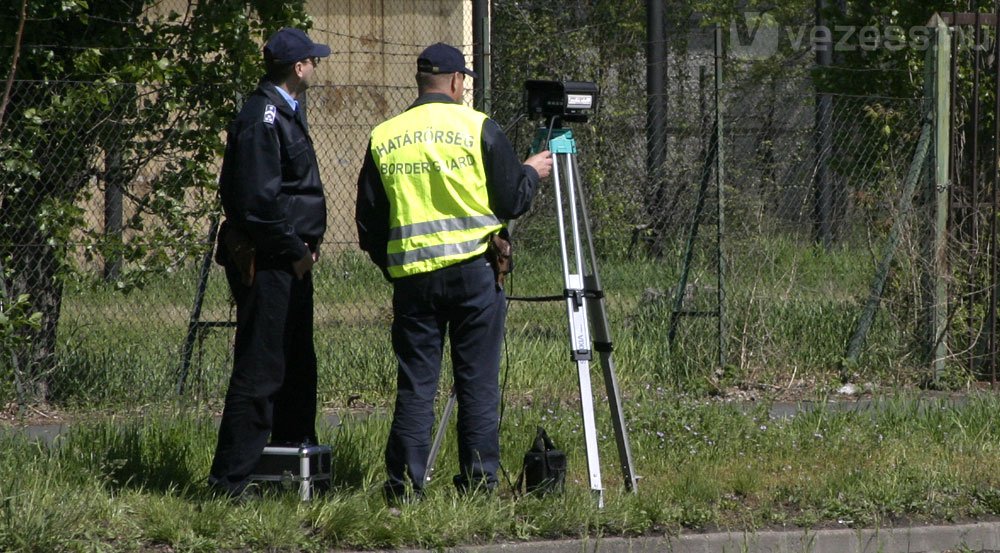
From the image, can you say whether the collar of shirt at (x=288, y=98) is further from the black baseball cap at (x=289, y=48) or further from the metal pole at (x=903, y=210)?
the metal pole at (x=903, y=210)

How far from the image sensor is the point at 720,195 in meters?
8.83

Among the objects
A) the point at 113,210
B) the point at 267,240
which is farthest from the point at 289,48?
the point at 113,210

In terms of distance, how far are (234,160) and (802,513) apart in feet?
9.46

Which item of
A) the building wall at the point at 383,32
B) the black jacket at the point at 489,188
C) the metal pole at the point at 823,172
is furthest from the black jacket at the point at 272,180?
the building wall at the point at 383,32

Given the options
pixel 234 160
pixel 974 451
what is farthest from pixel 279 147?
pixel 974 451

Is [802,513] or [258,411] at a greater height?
[258,411]

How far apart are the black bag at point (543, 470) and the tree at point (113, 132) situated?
10.6ft

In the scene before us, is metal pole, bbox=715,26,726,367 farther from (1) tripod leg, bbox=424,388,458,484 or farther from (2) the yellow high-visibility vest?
(2) the yellow high-visibility vest

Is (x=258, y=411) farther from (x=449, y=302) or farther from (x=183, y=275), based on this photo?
(x=183, y=275)

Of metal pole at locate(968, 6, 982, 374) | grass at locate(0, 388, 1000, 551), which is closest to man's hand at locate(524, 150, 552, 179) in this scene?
grass at locate(0, 388, 1000, 551)

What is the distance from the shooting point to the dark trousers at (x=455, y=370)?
554 centimetres

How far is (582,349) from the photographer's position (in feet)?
18.7

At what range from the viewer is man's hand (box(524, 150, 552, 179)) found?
18.5ft

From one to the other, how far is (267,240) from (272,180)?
25cm
